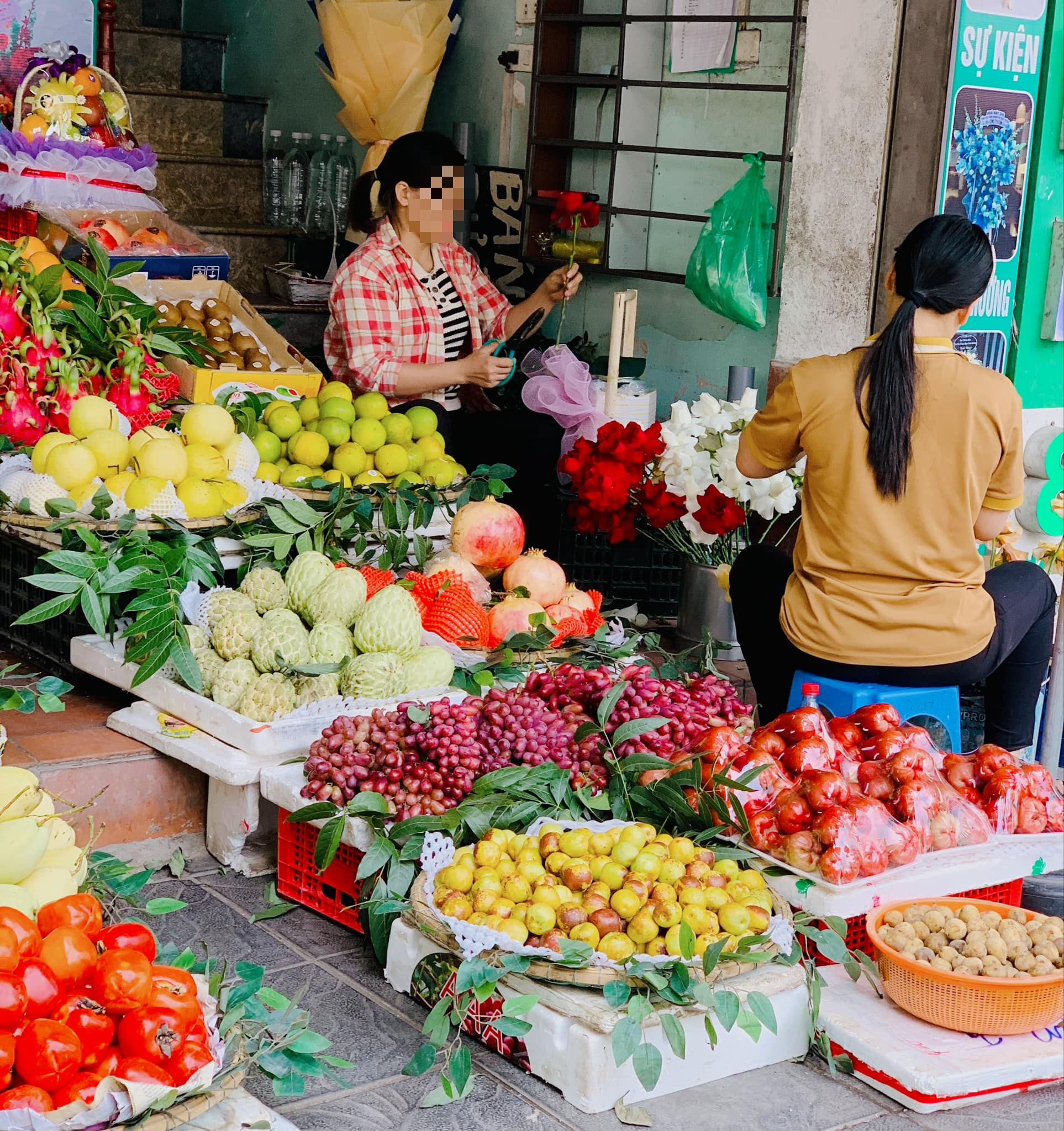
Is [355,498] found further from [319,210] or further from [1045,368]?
[319,210]

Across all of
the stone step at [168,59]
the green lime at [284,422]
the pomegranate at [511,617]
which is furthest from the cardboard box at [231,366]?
the stone step at [168,59]

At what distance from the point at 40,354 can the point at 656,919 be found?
7.67 ft

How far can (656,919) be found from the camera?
7.49 ft

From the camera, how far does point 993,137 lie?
12.2 feet

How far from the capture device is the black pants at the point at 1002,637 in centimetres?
324

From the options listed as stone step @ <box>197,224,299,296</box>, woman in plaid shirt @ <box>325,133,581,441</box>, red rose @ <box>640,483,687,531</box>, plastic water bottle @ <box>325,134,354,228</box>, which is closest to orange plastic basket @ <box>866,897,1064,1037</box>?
red rose @ <box>640,483,687,531</box>

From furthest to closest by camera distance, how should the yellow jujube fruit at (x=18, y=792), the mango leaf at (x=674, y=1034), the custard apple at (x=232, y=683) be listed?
the custard apple at (x=232, y=683)
the mango leaf at (x=674, y=1034)
the yellow jujube fruit at (x=18, y=792)

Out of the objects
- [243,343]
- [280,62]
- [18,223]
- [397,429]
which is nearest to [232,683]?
[397,429]

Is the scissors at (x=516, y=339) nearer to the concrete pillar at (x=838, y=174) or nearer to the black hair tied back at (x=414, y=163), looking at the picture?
the black hair tied back at (x=414, y=163)

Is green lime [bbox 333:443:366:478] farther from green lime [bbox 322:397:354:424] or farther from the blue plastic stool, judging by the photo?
the blue plastic stool

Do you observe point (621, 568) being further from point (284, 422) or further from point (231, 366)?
point (231, 366)

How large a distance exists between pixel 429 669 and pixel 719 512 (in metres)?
1.07

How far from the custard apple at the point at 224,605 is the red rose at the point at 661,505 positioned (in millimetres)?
1254

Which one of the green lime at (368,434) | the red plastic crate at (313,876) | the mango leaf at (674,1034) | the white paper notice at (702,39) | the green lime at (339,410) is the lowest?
the red plastic crate at (313,876)
